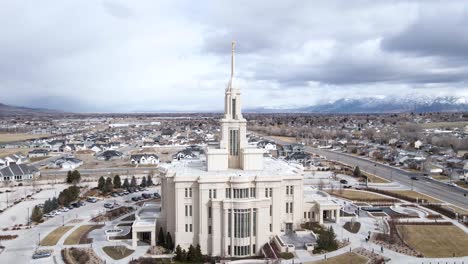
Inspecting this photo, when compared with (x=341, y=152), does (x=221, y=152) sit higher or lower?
higher

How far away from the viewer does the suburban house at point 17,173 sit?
82812mm

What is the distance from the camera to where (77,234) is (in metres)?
Result: 48.5

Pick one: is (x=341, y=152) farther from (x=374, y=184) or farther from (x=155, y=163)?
(x=155, y=163)

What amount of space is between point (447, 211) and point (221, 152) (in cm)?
3914

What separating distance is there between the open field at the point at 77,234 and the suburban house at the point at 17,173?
43250 millimetres

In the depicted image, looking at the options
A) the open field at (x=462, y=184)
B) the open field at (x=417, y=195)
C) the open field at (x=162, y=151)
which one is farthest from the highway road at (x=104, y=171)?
the open field at (x=462, y=184)

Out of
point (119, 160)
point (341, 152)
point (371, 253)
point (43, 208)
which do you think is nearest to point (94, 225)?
point (43, 208)

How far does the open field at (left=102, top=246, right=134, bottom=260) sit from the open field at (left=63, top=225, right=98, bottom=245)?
5184 millimetres

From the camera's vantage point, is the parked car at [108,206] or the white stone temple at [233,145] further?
the parked car at [108,206]

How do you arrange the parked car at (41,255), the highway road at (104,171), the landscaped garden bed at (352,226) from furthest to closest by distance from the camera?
the highway road at (104,171), the landscaped garden bed at (352,226), the parked car at (41,255)

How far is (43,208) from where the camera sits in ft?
192

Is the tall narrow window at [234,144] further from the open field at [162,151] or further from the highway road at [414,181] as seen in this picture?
the open field at [162,151]

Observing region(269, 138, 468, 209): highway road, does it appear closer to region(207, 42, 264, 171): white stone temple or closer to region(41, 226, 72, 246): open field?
region(207, 42, 264, 171): white stone temple

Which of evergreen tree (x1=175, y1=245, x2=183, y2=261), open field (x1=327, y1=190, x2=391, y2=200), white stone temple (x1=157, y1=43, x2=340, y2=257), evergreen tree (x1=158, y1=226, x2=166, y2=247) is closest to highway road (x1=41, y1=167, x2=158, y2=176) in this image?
open field (x1=327, y1=190, x2=391, y2=200)
